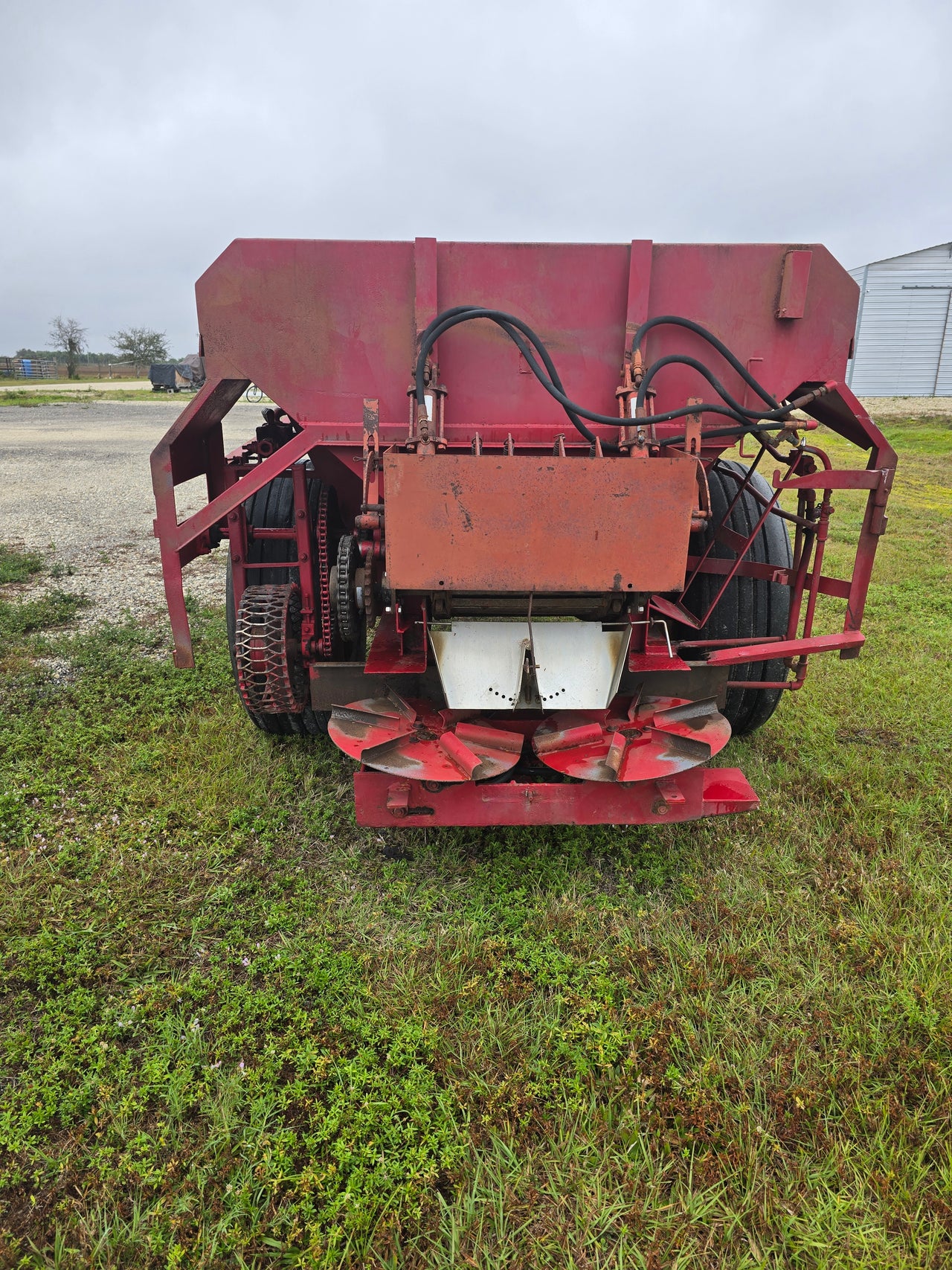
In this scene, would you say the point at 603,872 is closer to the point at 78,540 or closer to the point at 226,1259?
the point at 226,1259

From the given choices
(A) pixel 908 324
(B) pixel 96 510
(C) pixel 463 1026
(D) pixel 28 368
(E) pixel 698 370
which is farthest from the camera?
(D) pixel 28 368

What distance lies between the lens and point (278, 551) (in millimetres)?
3779

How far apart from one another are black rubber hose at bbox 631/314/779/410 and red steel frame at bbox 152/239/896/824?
1.9 inches

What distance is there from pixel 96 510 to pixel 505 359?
10040 millimetres

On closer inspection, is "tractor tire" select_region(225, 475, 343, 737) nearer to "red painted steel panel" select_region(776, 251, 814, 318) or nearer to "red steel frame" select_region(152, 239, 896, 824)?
"red steel frame" select_region(152, 239, 896, 824)

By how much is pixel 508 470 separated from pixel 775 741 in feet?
8.21

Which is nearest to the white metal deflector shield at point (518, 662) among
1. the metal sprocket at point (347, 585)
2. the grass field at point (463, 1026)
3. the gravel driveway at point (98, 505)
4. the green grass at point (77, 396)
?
the metal sprocket at point (347, 585)

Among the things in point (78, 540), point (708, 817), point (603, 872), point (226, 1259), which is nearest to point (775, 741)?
point (708, 817)

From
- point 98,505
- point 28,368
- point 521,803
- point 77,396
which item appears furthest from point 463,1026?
point 28,368

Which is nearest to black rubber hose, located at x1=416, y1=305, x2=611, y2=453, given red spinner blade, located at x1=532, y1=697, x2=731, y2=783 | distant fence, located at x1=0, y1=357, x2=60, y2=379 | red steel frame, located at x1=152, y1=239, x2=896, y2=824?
red steel frame, located at x1=152, y1=239, x2=896, y2=824

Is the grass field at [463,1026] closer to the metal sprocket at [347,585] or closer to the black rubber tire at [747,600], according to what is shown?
the black rubber tire at [747,600]

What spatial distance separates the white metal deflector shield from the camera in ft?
9.89

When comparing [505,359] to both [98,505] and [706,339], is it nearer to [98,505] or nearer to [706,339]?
[706,339]

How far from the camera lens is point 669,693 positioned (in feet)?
11.2
